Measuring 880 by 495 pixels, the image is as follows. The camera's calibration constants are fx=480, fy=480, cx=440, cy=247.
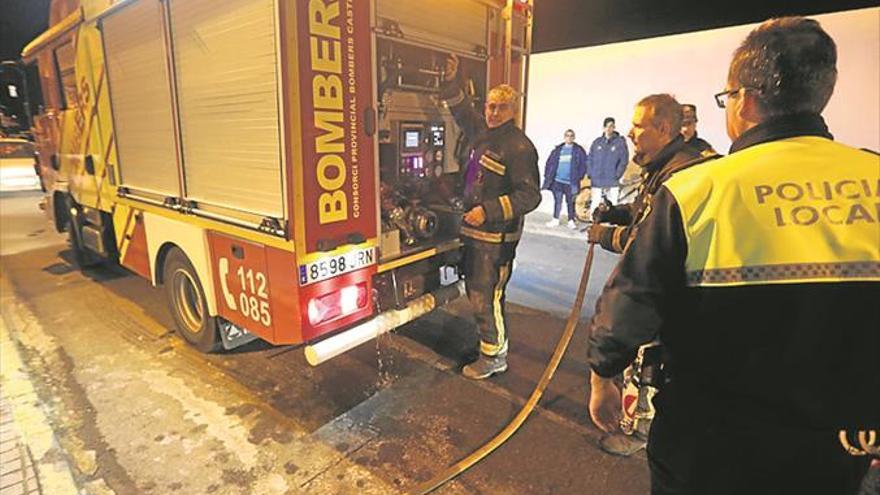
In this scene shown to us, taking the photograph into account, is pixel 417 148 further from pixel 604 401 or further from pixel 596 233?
pixel 604 401

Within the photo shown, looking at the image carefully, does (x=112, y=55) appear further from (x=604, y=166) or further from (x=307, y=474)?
(x=604, y=166)

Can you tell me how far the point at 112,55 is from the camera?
3744 mm

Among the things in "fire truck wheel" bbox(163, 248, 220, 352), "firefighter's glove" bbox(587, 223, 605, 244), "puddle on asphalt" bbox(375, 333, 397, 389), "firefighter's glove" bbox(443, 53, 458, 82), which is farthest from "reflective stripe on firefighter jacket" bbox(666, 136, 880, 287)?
"fire truck wheel" bbox(163, 248, 220, 352)

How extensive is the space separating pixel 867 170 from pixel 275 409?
3046 mm

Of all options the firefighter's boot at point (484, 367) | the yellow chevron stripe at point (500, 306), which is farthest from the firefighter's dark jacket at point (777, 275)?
the firefighter's boot at point (484, 367)

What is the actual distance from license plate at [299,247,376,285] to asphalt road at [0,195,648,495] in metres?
0.95

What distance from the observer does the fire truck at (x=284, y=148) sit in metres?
2.40

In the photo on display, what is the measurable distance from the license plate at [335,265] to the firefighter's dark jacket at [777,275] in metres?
1.74

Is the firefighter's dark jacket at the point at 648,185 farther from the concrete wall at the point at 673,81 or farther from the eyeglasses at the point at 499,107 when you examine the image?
the concrete wall at the point at 673,81

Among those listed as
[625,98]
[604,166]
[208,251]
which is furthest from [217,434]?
[625,98]

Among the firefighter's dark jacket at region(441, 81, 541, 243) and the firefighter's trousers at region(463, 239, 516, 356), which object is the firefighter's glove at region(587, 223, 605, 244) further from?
the firefighter's trousers at region(463, 239, 516, 356)

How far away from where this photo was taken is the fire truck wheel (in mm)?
3514

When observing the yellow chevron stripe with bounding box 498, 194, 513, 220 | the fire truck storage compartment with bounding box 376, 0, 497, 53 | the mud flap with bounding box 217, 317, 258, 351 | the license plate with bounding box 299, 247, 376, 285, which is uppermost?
the fire truck storage compartment with bounding box 376, 0, 497, 53

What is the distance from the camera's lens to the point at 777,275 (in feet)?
3.50
